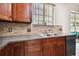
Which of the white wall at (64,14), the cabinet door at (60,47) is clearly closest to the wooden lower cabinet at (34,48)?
the cabinet door at (60,47)

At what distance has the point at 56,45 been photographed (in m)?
2.38

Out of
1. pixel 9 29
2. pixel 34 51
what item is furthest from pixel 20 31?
pixel 34 51

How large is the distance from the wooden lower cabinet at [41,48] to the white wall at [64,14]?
0.60 feet

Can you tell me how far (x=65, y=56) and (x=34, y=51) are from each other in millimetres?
416

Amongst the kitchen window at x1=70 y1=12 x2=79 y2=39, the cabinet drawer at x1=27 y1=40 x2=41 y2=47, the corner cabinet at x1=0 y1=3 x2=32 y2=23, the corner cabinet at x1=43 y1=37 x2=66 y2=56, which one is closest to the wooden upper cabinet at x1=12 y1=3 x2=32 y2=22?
the corner cabinet at x1=0 y1=3 x2=32 y2=23

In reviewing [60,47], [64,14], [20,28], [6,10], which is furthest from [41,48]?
[6,10]

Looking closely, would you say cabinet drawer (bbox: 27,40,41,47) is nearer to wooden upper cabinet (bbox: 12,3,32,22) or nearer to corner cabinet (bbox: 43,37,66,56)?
corner cabinet (bbox: 43,37,66,56)

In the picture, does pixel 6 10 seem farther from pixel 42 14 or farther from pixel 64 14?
pixel 64 14

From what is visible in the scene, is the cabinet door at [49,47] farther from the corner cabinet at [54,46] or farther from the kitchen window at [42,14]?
the kitchen window at [42,14]

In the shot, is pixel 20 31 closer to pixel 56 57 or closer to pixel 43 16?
pixel 43 16

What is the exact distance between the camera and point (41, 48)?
7.75ft

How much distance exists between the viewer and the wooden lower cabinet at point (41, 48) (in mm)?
2268

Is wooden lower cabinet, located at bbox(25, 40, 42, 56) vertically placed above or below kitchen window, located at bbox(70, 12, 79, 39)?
below

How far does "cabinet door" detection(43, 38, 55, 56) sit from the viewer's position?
2.35 m
